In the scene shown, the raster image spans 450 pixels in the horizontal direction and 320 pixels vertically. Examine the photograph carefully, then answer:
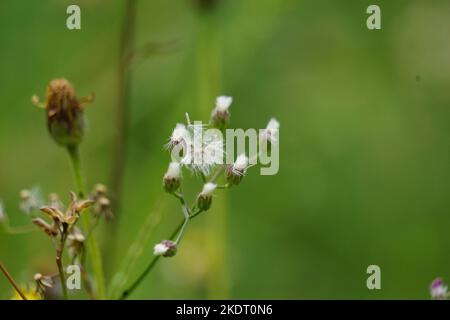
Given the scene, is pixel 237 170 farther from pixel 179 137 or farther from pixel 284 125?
pixel 284 125

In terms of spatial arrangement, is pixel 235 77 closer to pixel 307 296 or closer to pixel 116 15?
pixel 116 15

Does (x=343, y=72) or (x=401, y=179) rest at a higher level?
(x=343, y=72)

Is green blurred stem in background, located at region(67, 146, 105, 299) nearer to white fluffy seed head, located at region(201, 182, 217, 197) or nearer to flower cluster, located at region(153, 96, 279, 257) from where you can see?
flower cluster, located at region(153, 96, 279, 257)

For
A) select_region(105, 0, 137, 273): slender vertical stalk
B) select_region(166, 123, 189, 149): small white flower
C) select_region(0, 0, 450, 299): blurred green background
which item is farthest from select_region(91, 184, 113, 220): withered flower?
select_region(0, 0, 450, 299): blurred green background

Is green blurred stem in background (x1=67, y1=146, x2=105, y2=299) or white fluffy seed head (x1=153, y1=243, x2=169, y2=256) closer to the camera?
Result: white fluffy seed head (x1=153, y1=243, x2=169, y2=256)

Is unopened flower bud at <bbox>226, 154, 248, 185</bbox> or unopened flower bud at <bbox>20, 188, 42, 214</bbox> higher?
unopened flower bud at <bbox>226, 154, 248, 185</bbox>

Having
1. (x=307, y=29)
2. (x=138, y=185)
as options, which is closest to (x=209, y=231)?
(x=138, y=185)
